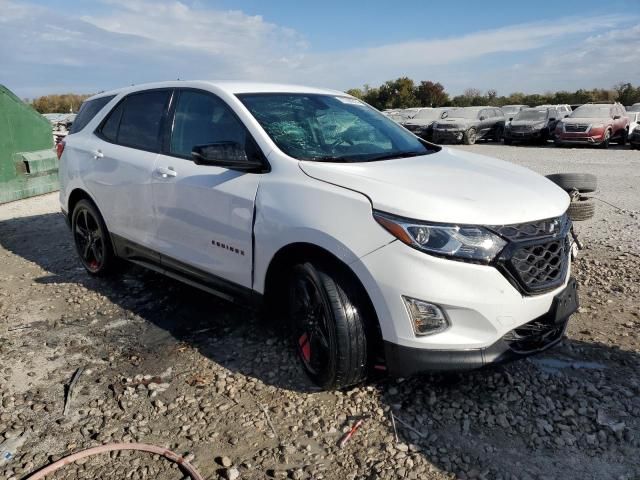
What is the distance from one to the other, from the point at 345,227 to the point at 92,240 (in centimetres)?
321

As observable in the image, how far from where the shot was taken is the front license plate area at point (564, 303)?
279 cm

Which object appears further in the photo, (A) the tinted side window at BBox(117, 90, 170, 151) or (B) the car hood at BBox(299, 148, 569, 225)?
(A) the tinted side window at BBox(117, 90, 170, 151)

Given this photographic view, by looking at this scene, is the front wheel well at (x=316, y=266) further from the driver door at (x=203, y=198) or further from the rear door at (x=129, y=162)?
the rear door at (x=129, y=162)

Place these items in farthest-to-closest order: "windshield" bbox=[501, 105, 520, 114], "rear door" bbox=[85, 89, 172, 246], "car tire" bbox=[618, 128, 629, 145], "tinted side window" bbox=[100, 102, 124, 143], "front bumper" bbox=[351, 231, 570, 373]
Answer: "windshield" bbox=[501, 105, 520, 114], "car tire" bbox=[618, 128, 629, 145], "tinted side window" bbox=[100, 102, 124, 143], "rear door" bbox=[85, 89, 172, 246], "front bumper" bbox=[351, 231, 570, 373]

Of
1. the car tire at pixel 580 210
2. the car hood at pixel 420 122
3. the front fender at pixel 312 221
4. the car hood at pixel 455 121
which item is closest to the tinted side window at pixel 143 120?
the front fender at pixel 312 221

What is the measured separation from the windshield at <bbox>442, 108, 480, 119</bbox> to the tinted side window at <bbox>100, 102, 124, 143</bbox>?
64.4ft

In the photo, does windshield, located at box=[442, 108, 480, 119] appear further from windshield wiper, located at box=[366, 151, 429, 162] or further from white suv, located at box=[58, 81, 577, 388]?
windshield wiper, located at box=[366, 151, 429, 162]

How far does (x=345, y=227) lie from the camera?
271 centimetres

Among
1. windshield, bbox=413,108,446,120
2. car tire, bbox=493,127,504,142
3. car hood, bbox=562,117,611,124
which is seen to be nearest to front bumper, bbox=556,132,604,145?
car hood, bbox=562,117,611,124

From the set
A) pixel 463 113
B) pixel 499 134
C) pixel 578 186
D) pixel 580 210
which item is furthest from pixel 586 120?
pixel 580 210

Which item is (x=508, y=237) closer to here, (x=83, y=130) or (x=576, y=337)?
(x=576, y=337)

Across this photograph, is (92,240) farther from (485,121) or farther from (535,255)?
(485,121)

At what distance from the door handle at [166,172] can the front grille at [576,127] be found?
18472 millimetres

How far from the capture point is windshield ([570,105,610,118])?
19.4 m
